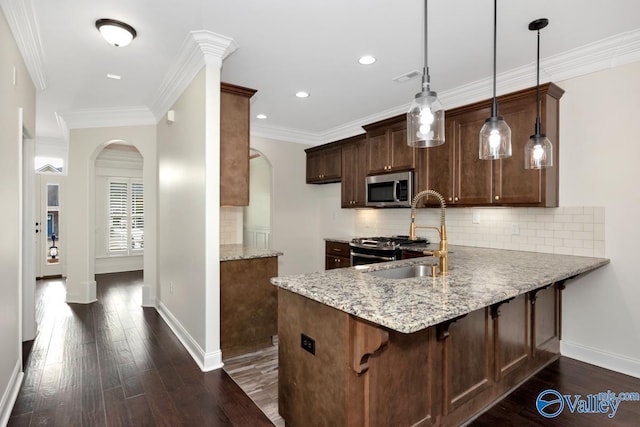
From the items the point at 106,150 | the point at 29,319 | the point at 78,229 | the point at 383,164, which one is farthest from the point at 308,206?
the point at 106,150

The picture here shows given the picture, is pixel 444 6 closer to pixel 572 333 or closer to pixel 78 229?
pixel 572 333

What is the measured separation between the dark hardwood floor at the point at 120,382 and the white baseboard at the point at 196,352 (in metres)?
0.05

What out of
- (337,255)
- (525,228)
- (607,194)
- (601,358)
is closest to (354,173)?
(337,255)

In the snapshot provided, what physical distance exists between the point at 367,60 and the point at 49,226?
6.93 meters

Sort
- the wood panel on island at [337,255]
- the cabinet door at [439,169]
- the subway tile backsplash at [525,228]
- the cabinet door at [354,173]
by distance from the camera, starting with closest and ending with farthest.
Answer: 1. the subway tile backsplash at [525,228]
2. the cabinet door at [439,169]
3. the cabinet door at [354,173]
4. the wood panel on island at [337,255]

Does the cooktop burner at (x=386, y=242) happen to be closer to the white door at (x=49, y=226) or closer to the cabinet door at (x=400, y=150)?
the cabinet door at (x=400, y=150)

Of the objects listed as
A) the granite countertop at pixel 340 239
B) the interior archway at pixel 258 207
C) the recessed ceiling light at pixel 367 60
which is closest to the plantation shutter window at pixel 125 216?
the interior archway at pixel 258 207

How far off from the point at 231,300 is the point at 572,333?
3.04 meters

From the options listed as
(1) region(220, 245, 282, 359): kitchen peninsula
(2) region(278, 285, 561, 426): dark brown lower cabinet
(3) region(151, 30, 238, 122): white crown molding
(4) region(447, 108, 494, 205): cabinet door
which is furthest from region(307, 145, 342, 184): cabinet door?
(2) region(278, 285, 561, 426): dark brown lower cabinet

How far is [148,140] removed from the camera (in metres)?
4.64

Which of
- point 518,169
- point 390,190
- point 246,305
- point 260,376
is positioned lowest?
point 260,376

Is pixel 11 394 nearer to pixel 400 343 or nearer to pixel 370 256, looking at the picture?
pixel 400 343

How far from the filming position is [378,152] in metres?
4.38

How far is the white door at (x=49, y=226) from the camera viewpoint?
6.38 meters
